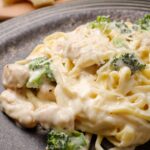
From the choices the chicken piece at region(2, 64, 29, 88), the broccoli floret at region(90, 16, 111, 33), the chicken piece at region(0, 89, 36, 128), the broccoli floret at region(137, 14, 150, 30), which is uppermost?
the broccoli floret at region(90, 16, 111, 33)

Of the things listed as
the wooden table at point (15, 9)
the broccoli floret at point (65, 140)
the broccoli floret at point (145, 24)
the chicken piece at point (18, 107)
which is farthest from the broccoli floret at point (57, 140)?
the wooden table at point (15, 9)

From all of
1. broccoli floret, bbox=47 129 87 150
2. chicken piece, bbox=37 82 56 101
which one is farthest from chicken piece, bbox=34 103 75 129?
chicken piece, bbox=37 82 56 101

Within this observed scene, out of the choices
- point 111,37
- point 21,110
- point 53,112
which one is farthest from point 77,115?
point 111,37

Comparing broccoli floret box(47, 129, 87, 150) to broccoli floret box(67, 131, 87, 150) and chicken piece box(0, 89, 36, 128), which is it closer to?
broccoli floret box(67, 131, 87, 150)

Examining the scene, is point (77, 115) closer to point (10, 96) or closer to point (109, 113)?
point (109, 113)

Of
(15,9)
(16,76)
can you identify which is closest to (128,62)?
(16,76)

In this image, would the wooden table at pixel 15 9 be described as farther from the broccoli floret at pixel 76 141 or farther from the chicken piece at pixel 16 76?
the broccoli floret at pixel 76 141
